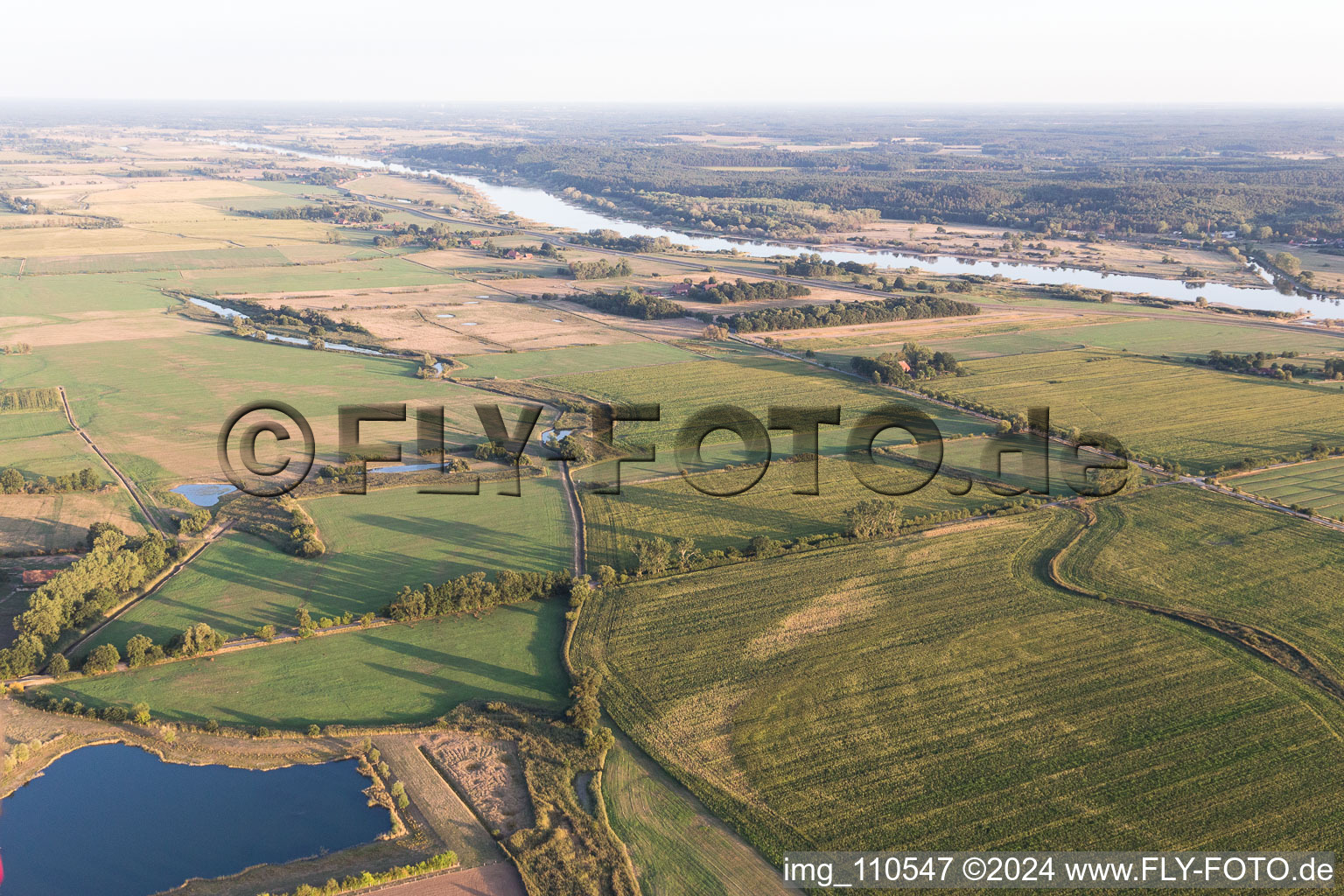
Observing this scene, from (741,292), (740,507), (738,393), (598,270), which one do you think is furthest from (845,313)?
(740,507)

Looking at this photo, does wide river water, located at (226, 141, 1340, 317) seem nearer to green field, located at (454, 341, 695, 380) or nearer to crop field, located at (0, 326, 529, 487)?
green field, located at (454, 341, 695, 380)

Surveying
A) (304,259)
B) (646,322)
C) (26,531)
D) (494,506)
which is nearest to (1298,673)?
(494,506)

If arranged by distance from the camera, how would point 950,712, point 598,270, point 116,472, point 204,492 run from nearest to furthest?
point 950,712 → point 204,492 → point 116,472 → point 598,270

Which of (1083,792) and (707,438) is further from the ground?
(707,438)

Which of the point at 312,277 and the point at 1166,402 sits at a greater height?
the point at 312,277

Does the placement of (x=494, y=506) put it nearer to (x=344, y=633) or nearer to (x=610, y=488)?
(x=610, y=488)

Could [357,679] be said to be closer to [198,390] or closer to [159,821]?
[159,821]

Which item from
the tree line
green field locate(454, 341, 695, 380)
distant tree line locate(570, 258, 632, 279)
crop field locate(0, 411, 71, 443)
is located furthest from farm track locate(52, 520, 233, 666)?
distant tree line locate(570, 258, 632, 279)
